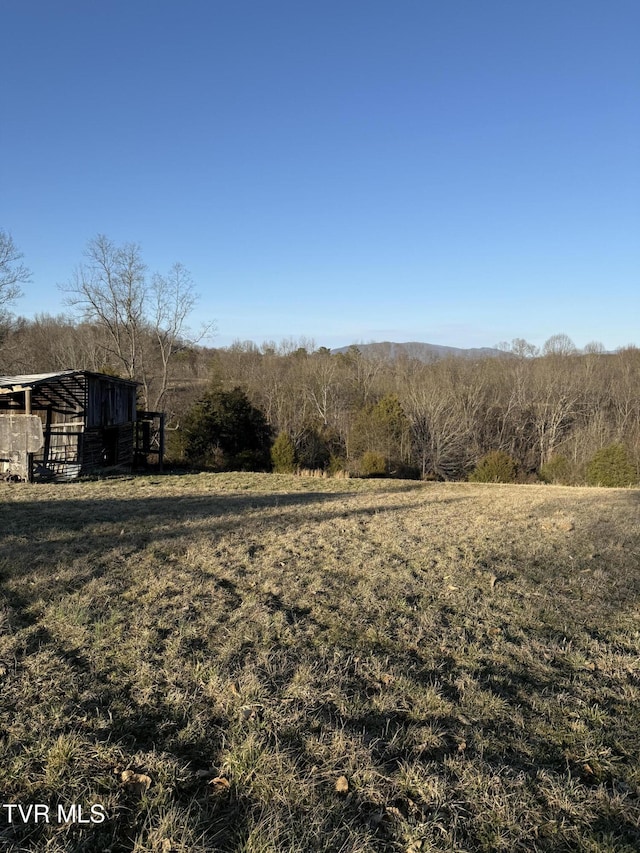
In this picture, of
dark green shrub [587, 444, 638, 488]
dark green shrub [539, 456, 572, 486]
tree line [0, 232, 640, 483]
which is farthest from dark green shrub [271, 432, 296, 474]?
dark green shrub [587, 444, 638, 488]

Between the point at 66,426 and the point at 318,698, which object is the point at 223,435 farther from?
the point at 318,698

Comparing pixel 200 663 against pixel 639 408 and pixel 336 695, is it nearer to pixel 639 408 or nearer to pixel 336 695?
pixel 336 695

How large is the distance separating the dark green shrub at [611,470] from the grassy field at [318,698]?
62.3ft

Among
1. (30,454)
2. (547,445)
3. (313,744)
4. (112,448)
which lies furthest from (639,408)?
(313,744)

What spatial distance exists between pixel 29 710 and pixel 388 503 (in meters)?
8.99

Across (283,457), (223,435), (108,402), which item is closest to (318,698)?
(108,402)

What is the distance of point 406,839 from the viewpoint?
2010 millimetres

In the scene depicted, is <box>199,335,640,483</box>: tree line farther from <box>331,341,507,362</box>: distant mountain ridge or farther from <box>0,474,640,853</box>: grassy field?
<box>0,474,640,853</box>: grassy field

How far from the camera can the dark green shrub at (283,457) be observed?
86.4 ft

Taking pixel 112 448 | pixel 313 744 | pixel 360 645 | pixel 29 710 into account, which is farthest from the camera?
pixel 112 448

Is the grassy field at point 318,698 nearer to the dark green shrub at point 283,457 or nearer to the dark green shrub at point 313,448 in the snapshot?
the dark green shrub at point 283,457

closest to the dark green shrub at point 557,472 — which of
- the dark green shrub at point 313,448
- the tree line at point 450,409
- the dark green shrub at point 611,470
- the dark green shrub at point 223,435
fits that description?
the tree line at point 450,409

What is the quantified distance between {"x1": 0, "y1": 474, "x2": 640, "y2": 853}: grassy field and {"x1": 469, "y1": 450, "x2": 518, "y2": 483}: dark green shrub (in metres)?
19.5

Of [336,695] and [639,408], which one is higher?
[639,408]
